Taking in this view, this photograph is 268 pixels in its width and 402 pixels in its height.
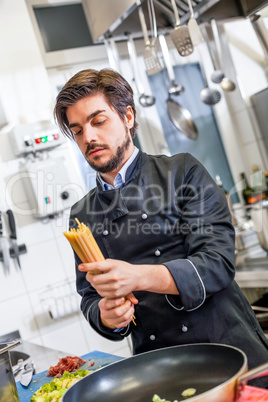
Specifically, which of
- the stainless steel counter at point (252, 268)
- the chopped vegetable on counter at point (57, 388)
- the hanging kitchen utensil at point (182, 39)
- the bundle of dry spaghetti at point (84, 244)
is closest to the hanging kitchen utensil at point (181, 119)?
the hanging kitchen utensil at point (182, 39)

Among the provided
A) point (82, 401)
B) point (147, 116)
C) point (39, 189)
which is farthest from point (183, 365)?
point (147, 116)

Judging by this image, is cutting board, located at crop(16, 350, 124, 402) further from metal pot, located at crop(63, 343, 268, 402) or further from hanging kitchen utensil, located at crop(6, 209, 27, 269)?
hanging kitchen utensil, located at crop(6, 209, 27, 269)

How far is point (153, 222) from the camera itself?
1178 mm

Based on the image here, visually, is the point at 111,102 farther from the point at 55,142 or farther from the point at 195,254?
the point at 55,142

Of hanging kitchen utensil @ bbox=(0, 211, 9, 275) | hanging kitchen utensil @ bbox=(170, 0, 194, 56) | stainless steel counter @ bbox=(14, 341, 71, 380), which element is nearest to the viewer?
stainless steel counter @ bbox=(14, 341, 71, 380)

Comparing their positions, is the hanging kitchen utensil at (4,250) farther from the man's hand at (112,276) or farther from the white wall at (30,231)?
the man's hand at (112,276)

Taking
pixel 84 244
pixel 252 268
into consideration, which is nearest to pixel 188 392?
pixel 84 244

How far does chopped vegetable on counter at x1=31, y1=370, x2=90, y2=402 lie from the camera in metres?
1.14

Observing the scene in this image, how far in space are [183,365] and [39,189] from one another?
1891 mm

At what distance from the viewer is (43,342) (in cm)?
262

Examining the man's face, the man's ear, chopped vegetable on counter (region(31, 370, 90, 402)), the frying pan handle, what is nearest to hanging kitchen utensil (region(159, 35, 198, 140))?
the man's ear

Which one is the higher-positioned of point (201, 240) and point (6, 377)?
point (201, 240)

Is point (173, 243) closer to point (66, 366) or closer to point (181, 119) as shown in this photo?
point (66, 366)

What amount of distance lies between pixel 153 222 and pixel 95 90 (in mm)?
345
